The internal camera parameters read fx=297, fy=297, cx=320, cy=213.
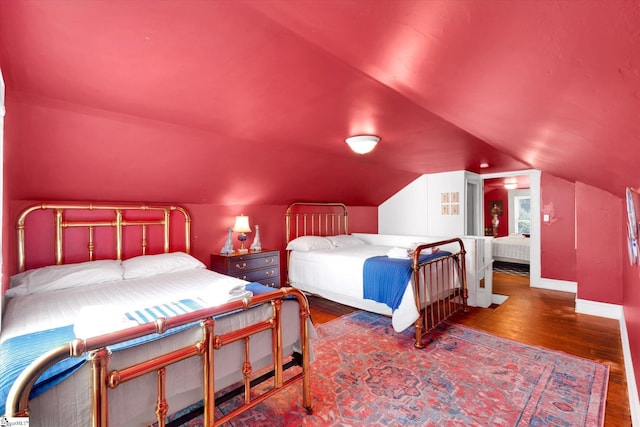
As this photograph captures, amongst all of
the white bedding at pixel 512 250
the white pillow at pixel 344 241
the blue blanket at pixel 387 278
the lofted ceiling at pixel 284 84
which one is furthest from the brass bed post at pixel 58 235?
the white bedding at pixel 512 250

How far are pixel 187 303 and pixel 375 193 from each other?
431 centimetres

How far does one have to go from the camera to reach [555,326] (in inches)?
A: 132

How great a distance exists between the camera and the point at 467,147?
3535mm

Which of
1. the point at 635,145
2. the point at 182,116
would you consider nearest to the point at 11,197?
the point at 182,116

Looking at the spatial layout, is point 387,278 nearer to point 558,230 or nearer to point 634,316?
point 634,316

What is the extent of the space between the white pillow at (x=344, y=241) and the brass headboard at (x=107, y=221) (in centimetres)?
213

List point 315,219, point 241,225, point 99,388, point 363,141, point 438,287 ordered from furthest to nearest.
→ point 315,219, point 241,225, point 438,287, point 363,141, point 99,388

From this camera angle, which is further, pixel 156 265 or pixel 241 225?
pixel 241 225

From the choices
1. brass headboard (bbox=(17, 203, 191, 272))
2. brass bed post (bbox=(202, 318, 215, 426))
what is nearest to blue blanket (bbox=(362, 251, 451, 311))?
brass bed post (bbox=(202, 318, 215, 426))

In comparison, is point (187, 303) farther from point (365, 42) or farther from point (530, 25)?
point (530, 25)

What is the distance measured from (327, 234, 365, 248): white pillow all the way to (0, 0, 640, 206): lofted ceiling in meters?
1.73

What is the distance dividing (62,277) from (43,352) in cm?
145

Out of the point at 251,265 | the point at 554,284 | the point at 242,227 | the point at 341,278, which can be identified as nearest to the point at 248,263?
the point at 251,265

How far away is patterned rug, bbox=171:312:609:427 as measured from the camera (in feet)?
6.21
